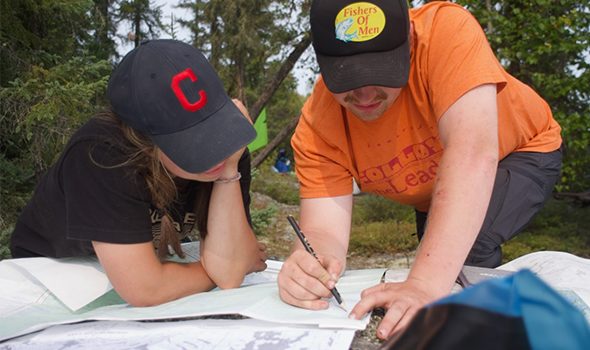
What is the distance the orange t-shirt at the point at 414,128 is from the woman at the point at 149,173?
36 cm

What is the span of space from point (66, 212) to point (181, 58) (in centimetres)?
61

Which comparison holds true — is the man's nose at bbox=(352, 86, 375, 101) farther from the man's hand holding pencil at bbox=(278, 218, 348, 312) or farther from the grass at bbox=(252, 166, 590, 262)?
the grass at bbox=(252, 166, 590, 262)

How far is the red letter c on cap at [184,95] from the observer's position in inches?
65.8

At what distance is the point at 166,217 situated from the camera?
6.54 ft

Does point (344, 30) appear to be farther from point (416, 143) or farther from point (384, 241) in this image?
point (384, 241)

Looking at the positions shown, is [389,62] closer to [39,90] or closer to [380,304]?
[380,304]

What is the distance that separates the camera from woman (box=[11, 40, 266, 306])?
5.53 ft

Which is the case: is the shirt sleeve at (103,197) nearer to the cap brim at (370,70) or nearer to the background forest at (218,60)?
the cap brim at (370,70)

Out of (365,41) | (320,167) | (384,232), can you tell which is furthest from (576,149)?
(365,41)

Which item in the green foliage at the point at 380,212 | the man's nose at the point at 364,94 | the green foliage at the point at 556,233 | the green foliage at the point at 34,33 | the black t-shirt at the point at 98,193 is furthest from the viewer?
the green foliage at the point at 380,212

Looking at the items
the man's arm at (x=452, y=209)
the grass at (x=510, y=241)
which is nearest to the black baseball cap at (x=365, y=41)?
the man's arm at (x=452, y=209)

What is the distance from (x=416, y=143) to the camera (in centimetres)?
214

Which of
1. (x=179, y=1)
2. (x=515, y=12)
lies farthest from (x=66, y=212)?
(x=179, y=1)

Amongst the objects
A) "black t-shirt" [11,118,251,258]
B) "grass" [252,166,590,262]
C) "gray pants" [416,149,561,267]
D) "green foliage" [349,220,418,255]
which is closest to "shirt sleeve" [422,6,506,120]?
"gray pants" [416,149,561,267]
